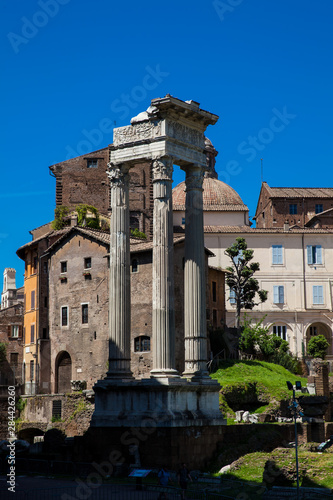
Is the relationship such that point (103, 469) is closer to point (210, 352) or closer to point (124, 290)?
point (124, 290)

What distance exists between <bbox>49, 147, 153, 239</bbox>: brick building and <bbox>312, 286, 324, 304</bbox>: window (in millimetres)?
14651

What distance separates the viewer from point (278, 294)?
65.1 m

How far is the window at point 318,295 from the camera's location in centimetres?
6525

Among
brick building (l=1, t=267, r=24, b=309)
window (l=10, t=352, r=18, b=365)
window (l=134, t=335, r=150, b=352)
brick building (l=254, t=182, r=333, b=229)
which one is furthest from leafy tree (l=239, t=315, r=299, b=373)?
brick building (l=1, t=267, r=24, b=309)

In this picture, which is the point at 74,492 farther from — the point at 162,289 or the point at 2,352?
the point at 2,352

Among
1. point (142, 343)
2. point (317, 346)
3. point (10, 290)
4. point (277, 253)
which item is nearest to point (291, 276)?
point (277, 253)

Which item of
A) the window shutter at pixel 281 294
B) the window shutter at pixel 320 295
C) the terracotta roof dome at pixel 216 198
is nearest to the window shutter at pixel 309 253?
the window shutter at pixel 320 295

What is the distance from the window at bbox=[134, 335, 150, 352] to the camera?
150 ft

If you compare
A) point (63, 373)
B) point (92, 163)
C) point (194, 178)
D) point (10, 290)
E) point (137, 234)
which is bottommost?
point (63, 373)

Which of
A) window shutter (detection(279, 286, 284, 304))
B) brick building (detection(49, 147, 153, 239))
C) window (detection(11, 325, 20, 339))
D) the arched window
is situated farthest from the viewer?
window shutter (detection(279, 286, 284, 304))

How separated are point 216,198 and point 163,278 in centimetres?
4544

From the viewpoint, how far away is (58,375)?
51.9 m

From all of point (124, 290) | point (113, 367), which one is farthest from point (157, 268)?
point (113, 367)

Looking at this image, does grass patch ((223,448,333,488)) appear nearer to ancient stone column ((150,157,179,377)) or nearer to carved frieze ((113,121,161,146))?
ancient stone column ((150,157,179,377))
